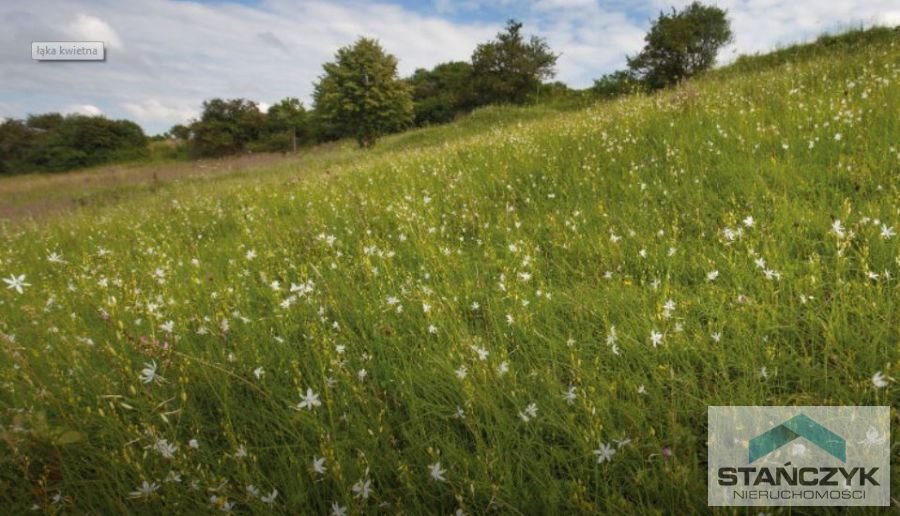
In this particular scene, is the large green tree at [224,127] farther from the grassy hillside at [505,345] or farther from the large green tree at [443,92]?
the grassy hillside at [505,345]

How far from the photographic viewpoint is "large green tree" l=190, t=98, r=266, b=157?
146 ft

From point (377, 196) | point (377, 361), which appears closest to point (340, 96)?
point (377, 196)

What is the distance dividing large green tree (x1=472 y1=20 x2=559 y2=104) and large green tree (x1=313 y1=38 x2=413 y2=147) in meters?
11.8

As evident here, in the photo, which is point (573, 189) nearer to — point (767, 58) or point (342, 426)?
point (342, 426)

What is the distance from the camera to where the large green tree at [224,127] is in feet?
Result: 146

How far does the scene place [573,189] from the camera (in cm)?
482

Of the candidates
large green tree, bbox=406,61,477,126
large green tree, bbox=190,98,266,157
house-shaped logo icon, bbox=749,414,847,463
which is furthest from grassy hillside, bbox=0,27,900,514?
large green tree, bbox=190,98,266,157

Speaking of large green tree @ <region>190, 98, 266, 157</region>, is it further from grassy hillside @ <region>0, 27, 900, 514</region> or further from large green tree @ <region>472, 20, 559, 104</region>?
grassy hillside @ <region>0, 27, 900, 514</region>

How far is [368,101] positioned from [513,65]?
16480 mm

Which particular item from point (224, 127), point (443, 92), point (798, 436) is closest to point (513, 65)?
point (443, 92)

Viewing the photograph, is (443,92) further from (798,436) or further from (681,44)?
(798,436)

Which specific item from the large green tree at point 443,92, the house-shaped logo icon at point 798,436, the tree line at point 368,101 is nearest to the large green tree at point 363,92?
the tree line at point 368,101

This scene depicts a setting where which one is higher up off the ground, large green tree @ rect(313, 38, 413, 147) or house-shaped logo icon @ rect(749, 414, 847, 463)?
large green tree @ rect(313, 38, 413, 147)

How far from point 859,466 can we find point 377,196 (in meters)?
5.57
